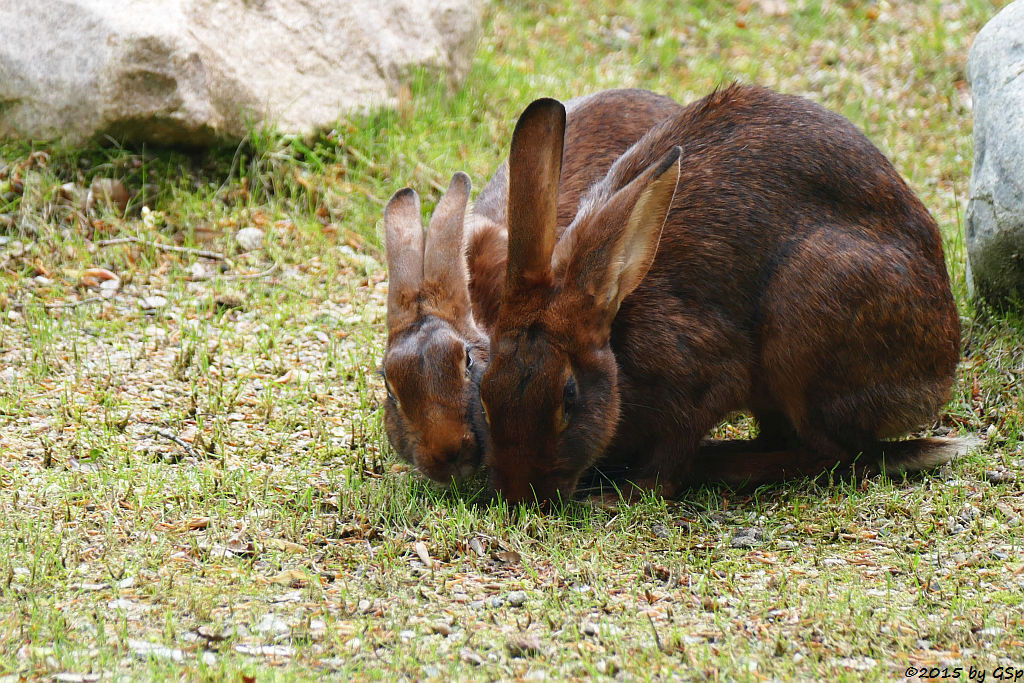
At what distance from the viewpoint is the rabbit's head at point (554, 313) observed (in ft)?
13.6

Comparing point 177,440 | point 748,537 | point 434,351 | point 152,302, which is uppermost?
point 434,351

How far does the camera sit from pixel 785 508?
4582 mm

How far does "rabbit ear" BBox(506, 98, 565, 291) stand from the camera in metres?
4.14

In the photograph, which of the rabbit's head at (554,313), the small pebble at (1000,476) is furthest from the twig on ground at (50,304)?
the small pebble at (1000,476)

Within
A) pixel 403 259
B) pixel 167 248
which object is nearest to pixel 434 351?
pixel 403 259

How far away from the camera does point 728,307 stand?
465 cm

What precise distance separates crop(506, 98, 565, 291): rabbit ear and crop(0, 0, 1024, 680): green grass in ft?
3.40

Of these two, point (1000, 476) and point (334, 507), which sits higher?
point (1000, 476)

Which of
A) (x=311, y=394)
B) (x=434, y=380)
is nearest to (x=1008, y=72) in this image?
Result: (x=434, y=380)

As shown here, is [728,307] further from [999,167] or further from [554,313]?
[999,167]

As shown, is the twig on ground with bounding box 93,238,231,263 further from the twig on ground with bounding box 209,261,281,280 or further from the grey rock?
the grey rock

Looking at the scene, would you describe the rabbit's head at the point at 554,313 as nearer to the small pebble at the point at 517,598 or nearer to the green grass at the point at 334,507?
the green grass at the point at 334,507

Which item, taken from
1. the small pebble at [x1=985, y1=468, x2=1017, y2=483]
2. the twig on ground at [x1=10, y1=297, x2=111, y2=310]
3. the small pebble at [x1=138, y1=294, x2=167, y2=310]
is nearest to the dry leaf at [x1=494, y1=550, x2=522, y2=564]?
the small pebble at [x1=985, y1=468, x2=1017, y2=483]

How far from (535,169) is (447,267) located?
676mm
